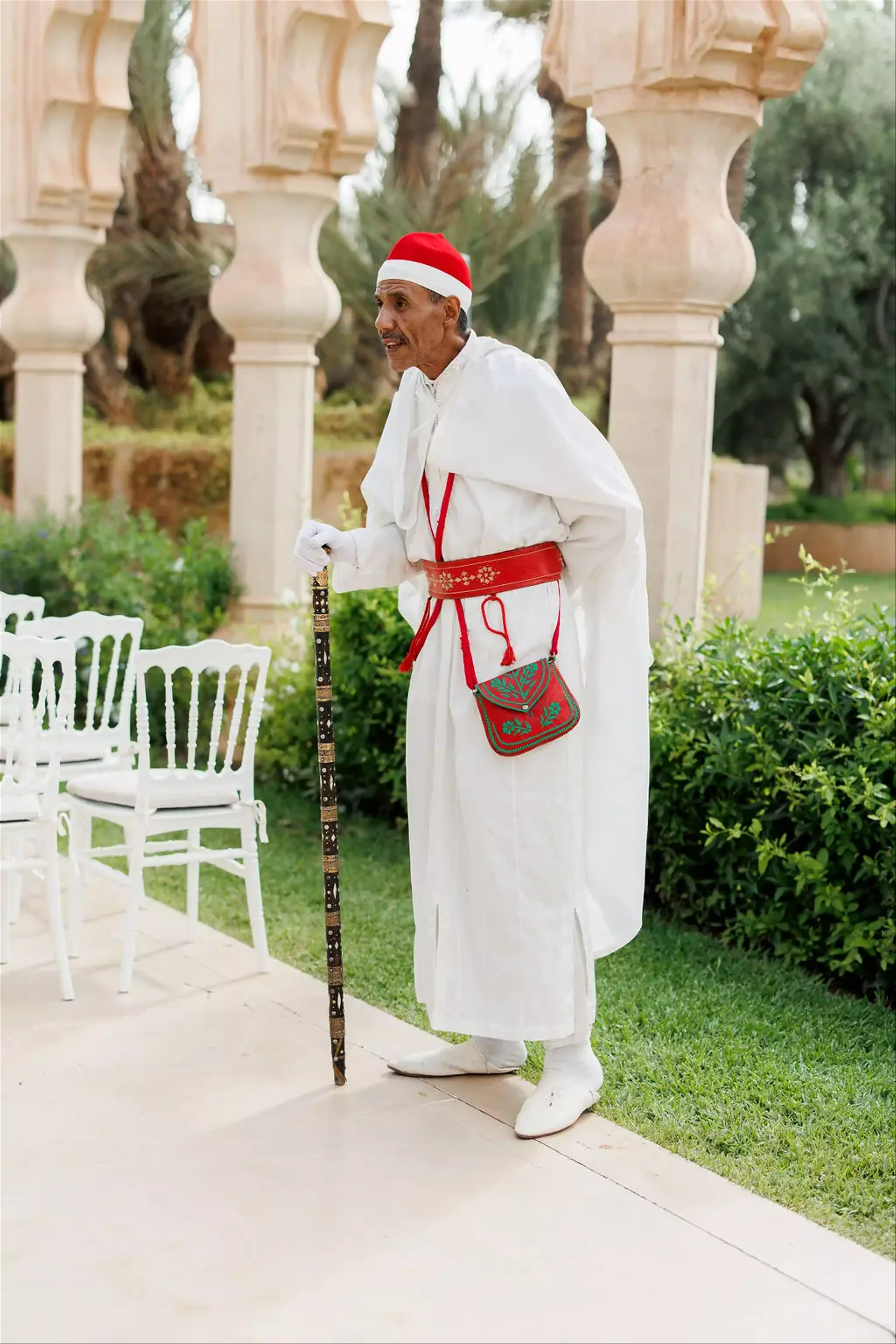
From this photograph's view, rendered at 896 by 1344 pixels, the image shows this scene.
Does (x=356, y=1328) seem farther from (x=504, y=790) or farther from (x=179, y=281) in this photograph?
(x=179, y=281)

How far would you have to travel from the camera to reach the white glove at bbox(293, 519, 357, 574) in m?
3.75

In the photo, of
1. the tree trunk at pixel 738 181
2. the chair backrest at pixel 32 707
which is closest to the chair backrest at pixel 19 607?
the chair backrest at pixel 32 707

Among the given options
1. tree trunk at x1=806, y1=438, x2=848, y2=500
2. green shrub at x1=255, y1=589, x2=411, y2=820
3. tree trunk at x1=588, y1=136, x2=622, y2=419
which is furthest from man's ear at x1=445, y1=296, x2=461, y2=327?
tree trunk at x1=806, y1=438, x2=848, y2=500

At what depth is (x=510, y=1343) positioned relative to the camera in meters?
2.72

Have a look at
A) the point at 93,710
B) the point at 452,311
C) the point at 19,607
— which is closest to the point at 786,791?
the point at 452,311

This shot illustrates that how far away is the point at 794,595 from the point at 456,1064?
10.9 m

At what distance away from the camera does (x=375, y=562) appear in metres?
3.87

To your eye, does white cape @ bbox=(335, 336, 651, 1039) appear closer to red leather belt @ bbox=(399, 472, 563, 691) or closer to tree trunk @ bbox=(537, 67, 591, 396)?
red leather belt @ bbox=(399, 472, 563, 691)

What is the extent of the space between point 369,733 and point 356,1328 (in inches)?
160

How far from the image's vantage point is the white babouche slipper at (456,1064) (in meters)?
3.96

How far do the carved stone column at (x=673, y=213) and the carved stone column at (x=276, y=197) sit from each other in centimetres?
191

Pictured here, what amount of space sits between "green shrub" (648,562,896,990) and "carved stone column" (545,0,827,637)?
2.09 feet

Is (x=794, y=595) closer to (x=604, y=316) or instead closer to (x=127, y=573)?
(x=604, y=316)

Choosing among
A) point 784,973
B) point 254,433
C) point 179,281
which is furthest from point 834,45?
point 784,973
